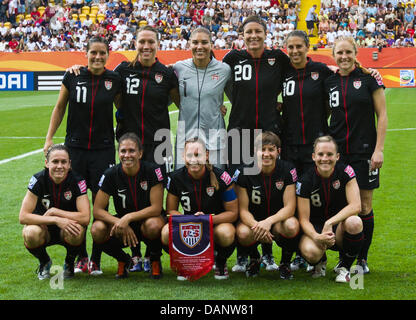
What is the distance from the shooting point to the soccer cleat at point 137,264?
5.18 metres

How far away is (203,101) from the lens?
536 centimetres

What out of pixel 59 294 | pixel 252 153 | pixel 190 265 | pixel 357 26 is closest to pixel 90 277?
pixel 59 294

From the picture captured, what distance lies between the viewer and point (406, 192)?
326 inches

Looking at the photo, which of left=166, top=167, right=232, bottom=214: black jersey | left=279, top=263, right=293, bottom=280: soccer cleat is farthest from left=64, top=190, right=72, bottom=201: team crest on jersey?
left=279, top=263, right=293, bottom=280: soccer cleat

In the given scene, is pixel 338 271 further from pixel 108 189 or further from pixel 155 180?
pixel 108 189

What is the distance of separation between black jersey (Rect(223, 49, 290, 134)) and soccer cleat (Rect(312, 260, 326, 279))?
118 centimetres

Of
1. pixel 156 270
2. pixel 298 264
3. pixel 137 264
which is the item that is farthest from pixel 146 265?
pixel 298 264

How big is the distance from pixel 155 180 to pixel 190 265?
729mm

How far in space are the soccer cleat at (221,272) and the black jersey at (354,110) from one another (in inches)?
53.1

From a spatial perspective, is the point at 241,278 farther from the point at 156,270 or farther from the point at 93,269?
the point at 93,269

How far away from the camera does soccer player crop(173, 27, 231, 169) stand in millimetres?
5352

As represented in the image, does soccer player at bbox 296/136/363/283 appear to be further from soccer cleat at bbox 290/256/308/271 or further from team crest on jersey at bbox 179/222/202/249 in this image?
team crest on jersey at bbox 179/222/202/249

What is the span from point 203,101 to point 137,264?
1491 mm
